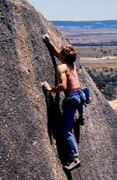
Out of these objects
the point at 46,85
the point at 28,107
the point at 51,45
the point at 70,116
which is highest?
the point at 51,45

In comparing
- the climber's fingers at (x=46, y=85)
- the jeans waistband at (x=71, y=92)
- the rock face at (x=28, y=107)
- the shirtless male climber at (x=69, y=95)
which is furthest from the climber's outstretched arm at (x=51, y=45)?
the jeans waistband at (x=71, y=92)

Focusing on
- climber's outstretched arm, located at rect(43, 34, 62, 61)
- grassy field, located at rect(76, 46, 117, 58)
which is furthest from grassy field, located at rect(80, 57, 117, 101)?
grassy field, located at rect(76, 46, 117, 58)

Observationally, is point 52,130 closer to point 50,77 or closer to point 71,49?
point 50,77

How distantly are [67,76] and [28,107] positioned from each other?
0.93 metres

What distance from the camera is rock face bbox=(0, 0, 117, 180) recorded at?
6.79 metres

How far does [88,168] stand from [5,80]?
2.63 m

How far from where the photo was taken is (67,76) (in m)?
7.33

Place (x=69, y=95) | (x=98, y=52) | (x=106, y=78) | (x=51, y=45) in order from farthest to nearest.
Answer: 1. (x=98, y=52)
2. (x=106, y=78)
3. (x=51, y=45)
4. (x=69, y=95)

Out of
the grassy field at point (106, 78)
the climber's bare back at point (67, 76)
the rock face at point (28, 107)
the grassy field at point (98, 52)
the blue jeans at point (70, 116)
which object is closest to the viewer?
the rock face at point (28, 107)

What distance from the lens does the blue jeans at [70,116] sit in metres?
7.30

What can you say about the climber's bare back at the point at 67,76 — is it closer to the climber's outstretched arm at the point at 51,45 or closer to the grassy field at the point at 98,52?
the climber's outstretched arm at the point at 51,45

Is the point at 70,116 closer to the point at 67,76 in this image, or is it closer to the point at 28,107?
the point at 67,76

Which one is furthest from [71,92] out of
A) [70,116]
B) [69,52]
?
[69,52]

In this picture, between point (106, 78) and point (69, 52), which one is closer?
point (69, 52)
